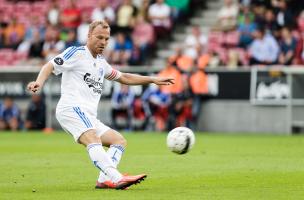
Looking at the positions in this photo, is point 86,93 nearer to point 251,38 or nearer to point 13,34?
point 251,38

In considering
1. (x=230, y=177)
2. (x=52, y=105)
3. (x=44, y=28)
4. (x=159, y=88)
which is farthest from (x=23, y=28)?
(x=230, y=177)

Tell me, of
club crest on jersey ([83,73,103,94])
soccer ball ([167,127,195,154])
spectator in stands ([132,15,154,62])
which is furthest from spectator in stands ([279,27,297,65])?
club crest on jersey ([83,73,103,94])

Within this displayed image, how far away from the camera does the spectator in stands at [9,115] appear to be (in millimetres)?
28969

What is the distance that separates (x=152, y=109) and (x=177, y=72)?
1339mm

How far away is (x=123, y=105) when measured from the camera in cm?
2755

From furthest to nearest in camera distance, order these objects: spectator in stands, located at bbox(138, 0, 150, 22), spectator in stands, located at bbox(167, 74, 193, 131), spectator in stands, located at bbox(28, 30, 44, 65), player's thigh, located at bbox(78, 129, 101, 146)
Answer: spectator in stands, located at bbox(28, 30, 44, 65)
spectator in stands, located at bbox(138, 0, 150, 22)
spectator in stands, located at bbox(167, 74, 193, 131)
player's thigh, located at bbox(78, 129, 101, 146)

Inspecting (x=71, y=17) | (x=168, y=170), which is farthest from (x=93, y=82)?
(x=71, y=17)

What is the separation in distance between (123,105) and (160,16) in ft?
11.8

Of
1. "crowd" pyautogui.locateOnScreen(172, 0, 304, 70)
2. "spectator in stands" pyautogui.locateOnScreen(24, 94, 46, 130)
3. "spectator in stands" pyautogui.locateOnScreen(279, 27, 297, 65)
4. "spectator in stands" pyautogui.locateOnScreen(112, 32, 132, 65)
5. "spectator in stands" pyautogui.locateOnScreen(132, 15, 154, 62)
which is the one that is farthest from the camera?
"spectator in stands" pyautogui.locateOnScreen(132, 15, 154, 62)

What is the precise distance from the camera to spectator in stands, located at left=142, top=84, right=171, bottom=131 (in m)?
27.0

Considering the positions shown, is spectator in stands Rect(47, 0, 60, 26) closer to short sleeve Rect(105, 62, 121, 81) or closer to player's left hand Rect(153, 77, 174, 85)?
short sleeve Rect(105, 62, 121, 81)

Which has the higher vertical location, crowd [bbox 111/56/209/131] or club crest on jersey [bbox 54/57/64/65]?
club crest on jersey [bbox 54/57/64/65]

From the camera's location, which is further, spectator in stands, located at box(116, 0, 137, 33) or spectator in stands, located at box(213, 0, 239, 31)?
spectator in stands, located at box(116, 0, 137, 33)

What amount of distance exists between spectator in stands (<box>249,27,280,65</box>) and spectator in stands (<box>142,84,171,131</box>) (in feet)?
9.38
